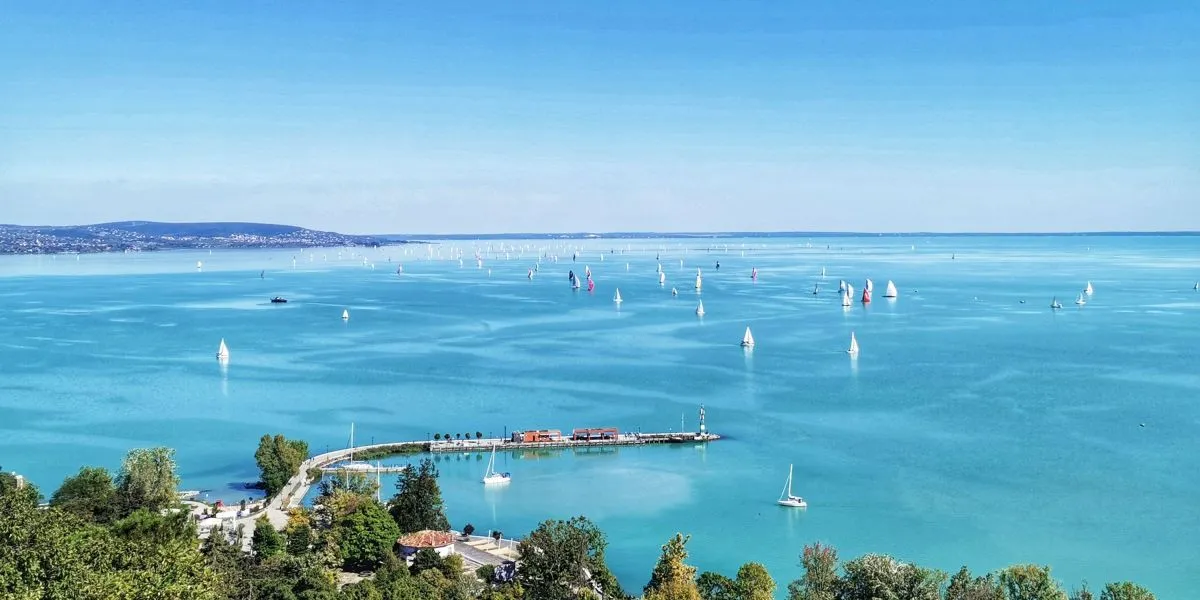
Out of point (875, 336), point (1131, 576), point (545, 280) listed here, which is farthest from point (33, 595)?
point (545, 280)

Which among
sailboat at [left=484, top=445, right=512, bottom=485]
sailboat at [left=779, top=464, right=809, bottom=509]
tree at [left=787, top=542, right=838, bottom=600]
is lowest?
sailboat at [left=484, top=445, right=512, bottom=485]

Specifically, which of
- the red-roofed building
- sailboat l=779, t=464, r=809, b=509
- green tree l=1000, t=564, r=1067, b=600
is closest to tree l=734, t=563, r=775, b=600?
green tree l=1000, t=564, r=1067, b=600

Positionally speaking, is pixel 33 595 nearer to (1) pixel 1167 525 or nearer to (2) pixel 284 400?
(1) pixel 1167 525

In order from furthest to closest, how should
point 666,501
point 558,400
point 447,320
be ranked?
point 447,320 < point 558,400 < point 666,501

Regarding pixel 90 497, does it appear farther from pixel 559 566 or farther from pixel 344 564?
pixel 559 566

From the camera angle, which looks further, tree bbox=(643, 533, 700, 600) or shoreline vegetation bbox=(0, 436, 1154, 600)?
tree bbox=(643, 533, 700, 600)

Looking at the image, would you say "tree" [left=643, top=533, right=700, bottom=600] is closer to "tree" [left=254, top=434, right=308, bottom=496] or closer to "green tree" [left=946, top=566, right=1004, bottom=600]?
"green tree" [left=946, top=566, right=1004, bottom=600]

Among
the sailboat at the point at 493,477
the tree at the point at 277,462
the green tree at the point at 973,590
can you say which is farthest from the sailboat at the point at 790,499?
the tree at the point at 277,462
